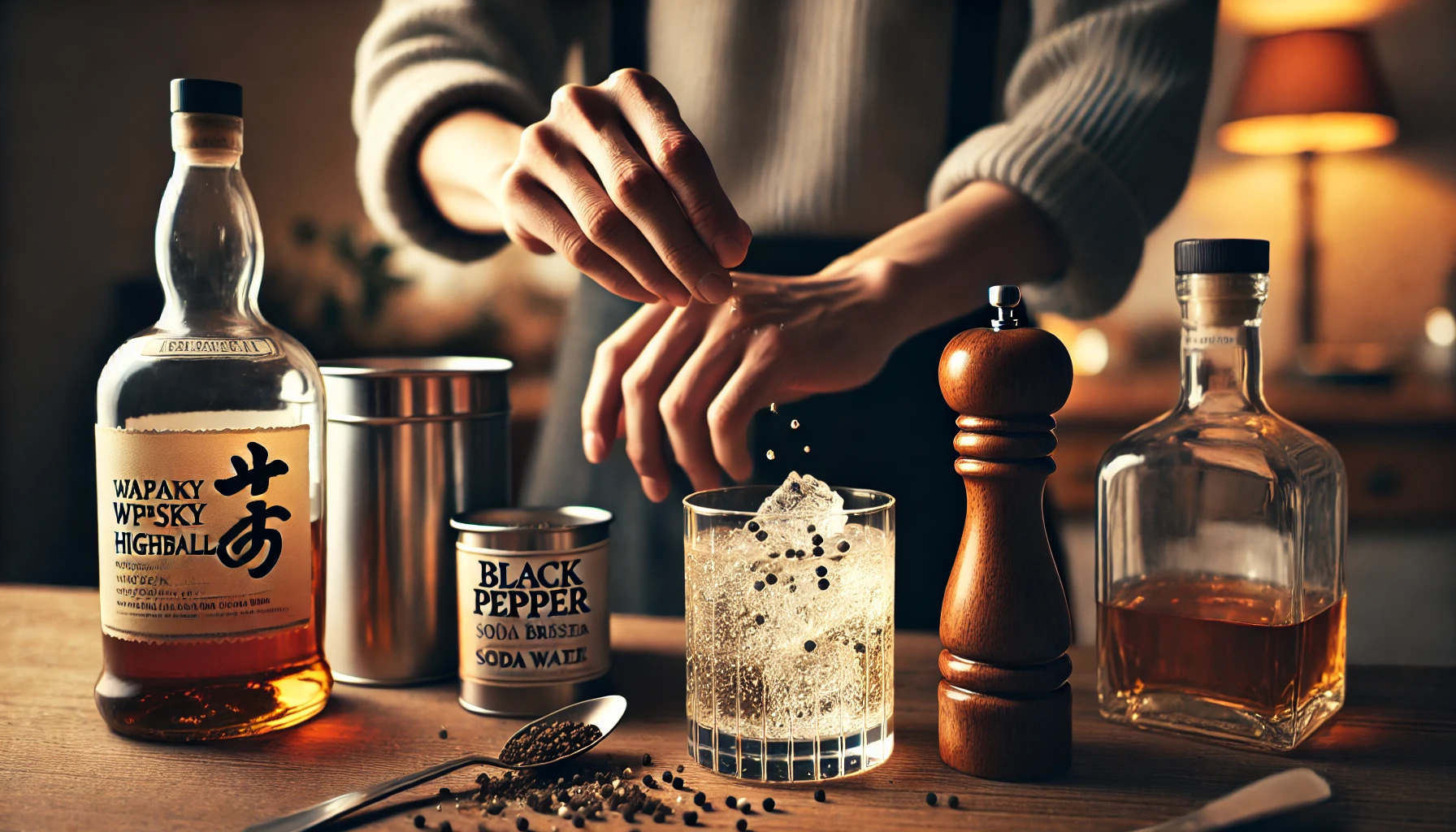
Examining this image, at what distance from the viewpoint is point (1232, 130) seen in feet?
10.2

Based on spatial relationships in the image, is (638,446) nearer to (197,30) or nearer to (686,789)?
(686,789)

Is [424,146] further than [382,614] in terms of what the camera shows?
Yes

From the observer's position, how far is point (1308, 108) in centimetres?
292

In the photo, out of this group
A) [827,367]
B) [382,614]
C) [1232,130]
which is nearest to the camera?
[382,614]

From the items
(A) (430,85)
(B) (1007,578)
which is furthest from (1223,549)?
(A) (430,85)

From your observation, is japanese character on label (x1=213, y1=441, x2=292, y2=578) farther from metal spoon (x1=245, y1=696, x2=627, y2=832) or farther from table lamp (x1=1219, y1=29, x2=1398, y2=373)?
table lamp (x1=1219, y1=29, x2=1398, y2=373)

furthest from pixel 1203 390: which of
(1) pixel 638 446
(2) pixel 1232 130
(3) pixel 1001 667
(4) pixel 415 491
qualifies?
(2) pixel 1232 130

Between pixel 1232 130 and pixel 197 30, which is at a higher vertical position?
pixel 197 30

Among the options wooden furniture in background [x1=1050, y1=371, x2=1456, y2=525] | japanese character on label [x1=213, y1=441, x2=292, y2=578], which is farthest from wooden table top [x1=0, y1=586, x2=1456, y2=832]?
wooden furniture in background [x1=1050, y1=371, x2=1456, y2=525]

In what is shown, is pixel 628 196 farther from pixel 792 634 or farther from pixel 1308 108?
pixel 1308 108

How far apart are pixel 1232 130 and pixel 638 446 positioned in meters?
2.77

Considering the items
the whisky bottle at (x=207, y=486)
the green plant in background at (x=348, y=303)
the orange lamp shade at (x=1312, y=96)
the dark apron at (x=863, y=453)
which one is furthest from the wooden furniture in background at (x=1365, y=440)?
the whisky bottle at (x=207, y=486)

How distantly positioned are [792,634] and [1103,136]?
0.81 m

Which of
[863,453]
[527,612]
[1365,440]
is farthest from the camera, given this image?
[1365,440]
